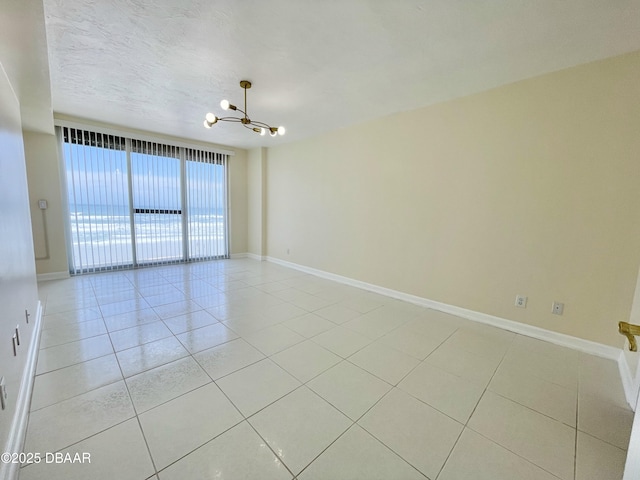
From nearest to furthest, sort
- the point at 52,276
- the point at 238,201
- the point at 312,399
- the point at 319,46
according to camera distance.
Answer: the point at 312,399
the point at 319,46
the point at 52,276
the point at 238,201

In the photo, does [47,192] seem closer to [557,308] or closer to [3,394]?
[3,394]

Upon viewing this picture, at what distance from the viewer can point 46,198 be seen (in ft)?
13.0

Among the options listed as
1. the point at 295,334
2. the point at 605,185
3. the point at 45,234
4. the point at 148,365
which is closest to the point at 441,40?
the point at 605,185

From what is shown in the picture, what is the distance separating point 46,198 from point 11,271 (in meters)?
3.50

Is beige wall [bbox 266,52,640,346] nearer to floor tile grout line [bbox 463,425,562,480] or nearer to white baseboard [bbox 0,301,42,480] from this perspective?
floor tile grout line [bbox 463,425,562,480]

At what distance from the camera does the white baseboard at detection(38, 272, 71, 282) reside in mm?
3990

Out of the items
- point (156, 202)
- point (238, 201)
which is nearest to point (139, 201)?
point (156, 202)

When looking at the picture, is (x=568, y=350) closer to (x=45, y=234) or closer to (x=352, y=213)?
(x=352, y=213)

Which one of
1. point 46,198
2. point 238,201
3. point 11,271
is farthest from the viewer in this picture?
point 238,201

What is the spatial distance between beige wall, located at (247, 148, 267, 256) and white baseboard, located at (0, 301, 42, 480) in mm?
4143

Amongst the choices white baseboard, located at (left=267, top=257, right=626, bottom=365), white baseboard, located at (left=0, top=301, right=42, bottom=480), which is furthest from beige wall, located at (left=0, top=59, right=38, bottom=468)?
white baseboard, located at (left=267, top=257, right=626, bottom=365)

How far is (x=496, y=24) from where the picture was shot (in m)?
1.88

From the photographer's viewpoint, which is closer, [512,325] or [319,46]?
[319,46]

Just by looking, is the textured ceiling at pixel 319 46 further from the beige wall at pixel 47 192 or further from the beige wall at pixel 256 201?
the beige wall at pixel 256 201
